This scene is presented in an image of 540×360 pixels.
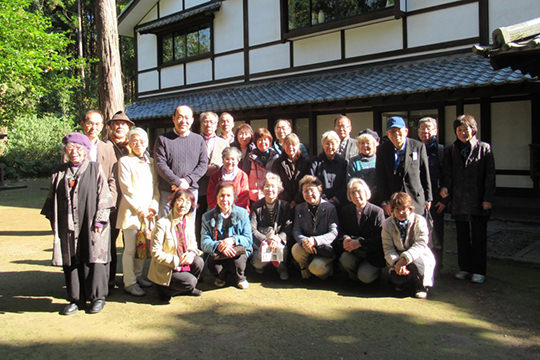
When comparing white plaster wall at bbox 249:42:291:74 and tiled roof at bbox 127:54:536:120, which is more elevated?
white plaster wall at bbox 249:42:291:74

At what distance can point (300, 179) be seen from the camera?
4852mm

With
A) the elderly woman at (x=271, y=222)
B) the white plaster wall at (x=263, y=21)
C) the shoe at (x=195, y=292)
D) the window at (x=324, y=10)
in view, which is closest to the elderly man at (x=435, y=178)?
the elderly woman at (x=271, y=222)

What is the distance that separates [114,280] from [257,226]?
5.21 feet

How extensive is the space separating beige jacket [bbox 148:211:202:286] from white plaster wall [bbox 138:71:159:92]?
12124 millimetres

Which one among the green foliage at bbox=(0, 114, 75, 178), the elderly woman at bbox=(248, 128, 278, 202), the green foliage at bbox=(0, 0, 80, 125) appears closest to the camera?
the elderly woman at bbox=(248, 128, 278, 202)

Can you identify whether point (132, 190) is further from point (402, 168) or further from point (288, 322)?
point (402, 168)

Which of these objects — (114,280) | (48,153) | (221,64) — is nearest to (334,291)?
(114,280)

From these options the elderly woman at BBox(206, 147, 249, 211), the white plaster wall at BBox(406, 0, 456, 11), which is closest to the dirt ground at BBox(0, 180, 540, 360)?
the elderly woman at BBox(206, 147, 249, 211)

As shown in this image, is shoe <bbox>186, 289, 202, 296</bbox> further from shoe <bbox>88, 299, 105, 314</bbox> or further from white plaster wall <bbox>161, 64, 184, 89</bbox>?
white plaster wall <bbox>161, 64, 184, 89</bbox>

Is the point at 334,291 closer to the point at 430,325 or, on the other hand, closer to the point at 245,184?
the point at 430,325

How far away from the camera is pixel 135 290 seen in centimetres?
421

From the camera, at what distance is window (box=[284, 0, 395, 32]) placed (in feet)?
31.7

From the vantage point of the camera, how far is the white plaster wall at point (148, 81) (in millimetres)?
15211

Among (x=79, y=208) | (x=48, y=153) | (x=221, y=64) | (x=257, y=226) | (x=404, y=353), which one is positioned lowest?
(x=404, y=353)
